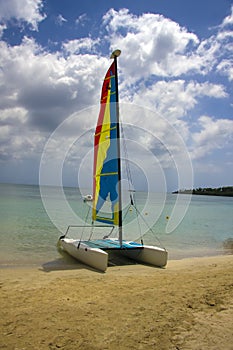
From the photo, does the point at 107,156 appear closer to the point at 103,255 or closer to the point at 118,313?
the point at 103,255

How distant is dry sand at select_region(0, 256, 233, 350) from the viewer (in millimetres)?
3041

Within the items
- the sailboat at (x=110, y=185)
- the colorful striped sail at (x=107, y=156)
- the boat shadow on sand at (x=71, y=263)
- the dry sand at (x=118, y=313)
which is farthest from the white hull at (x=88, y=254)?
the colorful striped sail at (x=107, y=156)

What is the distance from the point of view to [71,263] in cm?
827

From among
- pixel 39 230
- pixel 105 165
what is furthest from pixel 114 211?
pixel 39 230

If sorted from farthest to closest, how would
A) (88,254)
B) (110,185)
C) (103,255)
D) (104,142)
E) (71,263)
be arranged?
(104,142), (110,185), (71,263), (88,254), (103,255)

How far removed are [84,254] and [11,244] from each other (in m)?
3.97

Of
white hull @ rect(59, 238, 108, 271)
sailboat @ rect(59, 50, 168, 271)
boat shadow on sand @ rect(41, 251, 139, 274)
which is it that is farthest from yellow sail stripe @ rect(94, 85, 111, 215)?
boat shadow on sand @ rect(41, 251, 139, 274)

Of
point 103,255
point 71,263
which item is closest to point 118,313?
point 103,255

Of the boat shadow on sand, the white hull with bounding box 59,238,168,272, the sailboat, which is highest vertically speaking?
the sailboat

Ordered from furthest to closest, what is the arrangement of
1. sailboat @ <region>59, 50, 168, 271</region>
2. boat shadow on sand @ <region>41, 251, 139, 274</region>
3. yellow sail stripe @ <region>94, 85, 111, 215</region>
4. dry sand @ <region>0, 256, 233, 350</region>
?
yellow sail stripe @ <region>94, 85, 111, 215</region> < sailboat @ <region>59, 50, 168, 271</region> < boat shadow on sand @ <region>41, 251, 139, 274</region> < dry sand @ <region>0, 256, 233, 350</region>

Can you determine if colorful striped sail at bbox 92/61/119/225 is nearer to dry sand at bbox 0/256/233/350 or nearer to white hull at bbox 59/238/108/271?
white hull at bbox 59/238/108/271

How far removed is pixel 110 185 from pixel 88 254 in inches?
87.5

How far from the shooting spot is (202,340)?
3004 mm

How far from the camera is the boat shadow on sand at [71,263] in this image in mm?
7679
